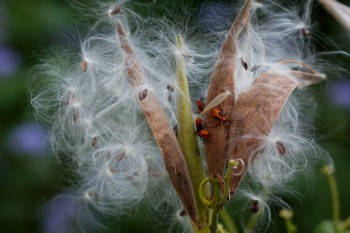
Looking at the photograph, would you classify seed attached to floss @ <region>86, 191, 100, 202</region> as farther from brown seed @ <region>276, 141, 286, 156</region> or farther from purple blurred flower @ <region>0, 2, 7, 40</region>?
purple blurred flower @ <region>0, 2, 7, 40</region>

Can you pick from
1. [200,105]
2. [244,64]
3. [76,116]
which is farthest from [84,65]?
[244,64]

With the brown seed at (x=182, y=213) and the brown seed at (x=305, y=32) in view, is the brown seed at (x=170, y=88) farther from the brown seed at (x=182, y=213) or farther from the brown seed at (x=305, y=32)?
the brown seed at (x=305, y=32)

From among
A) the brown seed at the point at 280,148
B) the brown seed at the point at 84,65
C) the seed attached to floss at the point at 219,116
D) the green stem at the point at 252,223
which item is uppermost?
the seed attached to floss at the point at 219,116

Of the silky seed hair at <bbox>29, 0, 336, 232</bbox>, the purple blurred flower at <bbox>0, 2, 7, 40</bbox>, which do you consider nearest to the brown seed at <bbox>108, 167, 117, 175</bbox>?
the silky seed hair at <bbox>29, 0, 336, 232</bbox>

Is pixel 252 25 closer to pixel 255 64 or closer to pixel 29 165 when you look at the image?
pixel 255 64

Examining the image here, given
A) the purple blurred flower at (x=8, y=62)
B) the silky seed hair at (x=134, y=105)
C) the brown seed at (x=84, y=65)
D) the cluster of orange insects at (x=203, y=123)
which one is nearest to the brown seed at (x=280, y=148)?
the silky seed hair at (x=134, y=105)

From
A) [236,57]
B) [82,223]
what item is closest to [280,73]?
[236,57]
